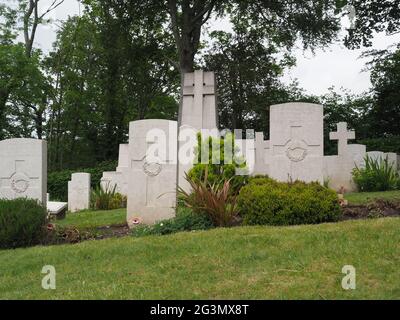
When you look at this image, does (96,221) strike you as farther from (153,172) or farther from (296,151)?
(296,151)

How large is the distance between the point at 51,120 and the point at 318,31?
1743cm

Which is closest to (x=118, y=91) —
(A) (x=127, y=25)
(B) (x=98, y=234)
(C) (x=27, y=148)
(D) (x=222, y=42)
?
(D) (x=222, y=42)

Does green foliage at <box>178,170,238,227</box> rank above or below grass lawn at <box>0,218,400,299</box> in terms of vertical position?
above

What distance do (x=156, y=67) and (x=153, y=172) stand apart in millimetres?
20893

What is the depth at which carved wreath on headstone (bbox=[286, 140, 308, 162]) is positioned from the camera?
964 cm

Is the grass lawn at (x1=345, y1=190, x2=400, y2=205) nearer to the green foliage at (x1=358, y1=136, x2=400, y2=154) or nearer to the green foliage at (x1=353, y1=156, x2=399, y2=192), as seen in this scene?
the green foliage at (x1=353, y1=156, x2=399, y2=192)

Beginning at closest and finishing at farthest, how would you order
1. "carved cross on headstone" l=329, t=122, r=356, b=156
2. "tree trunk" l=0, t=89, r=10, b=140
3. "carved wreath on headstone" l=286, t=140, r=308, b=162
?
1. "carved wreath on headstone" l=286, t=140, r=308, b=162
2. "carved cross on headstone" l=329, t=122, r=356, b=156
3. "tree trunk" l=0, t=89, r=10, b=140

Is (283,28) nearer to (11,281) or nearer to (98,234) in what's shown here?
(98,234)

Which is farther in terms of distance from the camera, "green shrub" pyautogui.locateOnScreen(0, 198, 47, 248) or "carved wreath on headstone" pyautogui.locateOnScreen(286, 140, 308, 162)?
"carved wreath on headstone" pyautogui.locateOnScreen(286, 140, 308, 162)

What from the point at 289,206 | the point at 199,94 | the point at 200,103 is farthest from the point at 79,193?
the point at 289,206

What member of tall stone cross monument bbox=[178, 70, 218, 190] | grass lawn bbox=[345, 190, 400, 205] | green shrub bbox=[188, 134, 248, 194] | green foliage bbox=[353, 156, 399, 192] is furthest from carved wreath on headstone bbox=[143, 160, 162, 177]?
green foliage bbox=[353, 156, 399, 192]

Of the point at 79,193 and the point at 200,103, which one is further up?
the point at 200,103

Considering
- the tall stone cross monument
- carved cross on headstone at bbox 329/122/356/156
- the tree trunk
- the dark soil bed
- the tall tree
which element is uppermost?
the tall tree

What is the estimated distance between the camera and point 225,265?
208 inches
